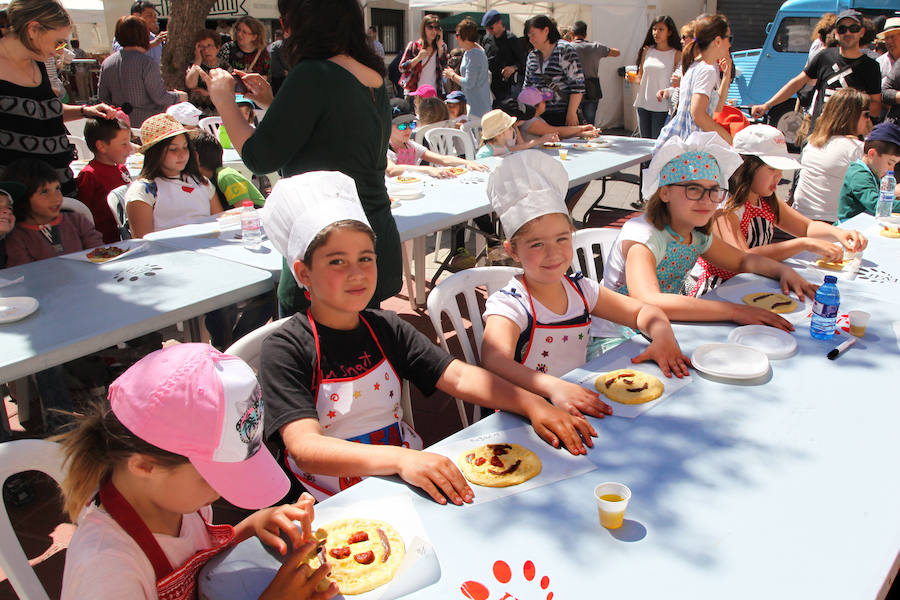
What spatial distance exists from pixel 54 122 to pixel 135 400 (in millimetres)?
3394

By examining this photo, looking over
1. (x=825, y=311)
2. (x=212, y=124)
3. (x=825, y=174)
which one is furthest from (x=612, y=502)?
(x=212, y=124)

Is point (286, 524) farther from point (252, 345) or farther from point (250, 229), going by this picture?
point (250, 229)

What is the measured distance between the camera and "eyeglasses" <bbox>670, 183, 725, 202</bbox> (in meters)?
2.64

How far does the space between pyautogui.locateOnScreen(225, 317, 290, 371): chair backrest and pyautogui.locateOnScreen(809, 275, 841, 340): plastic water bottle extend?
179 centimetres

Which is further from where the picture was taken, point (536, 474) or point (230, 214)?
point (230, 214)

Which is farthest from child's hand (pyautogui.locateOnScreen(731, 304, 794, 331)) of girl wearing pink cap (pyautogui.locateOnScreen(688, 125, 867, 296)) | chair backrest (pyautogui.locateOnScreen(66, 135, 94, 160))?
chair backrest (pyautogui.locateOnScreen(66, 135, 94, 160))

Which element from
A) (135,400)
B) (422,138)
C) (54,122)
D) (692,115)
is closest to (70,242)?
(54,122)

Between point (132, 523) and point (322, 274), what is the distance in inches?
32.5

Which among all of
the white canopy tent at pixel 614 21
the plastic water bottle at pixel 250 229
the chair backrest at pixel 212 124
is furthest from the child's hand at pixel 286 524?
the white canopy tent at pixel 614 21

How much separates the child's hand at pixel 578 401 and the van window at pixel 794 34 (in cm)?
1144

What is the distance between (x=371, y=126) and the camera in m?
2.36

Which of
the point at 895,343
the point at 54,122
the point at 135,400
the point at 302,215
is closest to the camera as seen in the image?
the point at 135,400

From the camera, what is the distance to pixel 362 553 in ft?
4.16

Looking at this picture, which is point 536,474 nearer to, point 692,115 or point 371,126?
point 371,126
